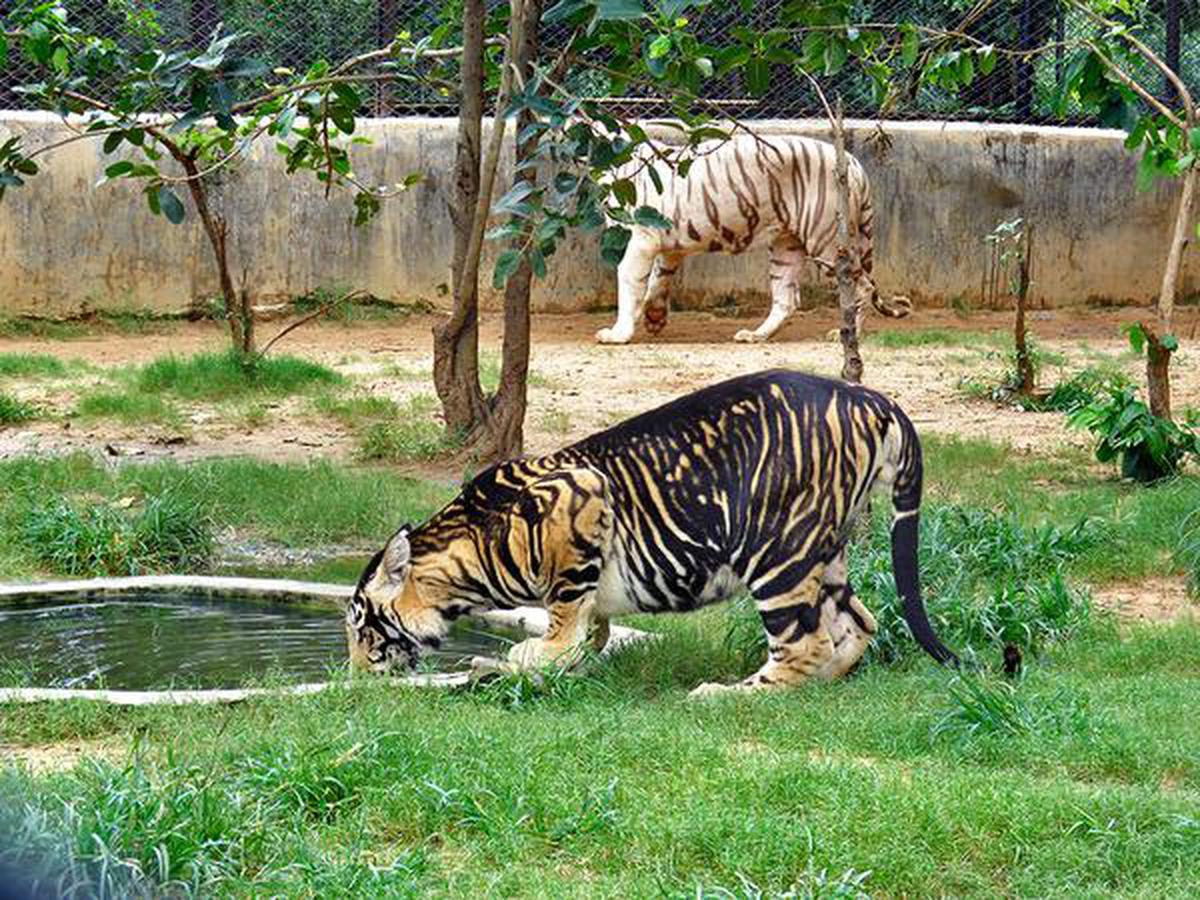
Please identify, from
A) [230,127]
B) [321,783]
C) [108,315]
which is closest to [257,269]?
[108,315]

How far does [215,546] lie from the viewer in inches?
304

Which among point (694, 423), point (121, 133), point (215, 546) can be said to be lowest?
point (215, 546)

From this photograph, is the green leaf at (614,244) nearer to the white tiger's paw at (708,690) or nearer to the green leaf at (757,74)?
the green leaf at (757,74)

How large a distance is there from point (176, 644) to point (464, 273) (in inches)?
105

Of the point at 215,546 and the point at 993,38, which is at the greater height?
the point at 993,38

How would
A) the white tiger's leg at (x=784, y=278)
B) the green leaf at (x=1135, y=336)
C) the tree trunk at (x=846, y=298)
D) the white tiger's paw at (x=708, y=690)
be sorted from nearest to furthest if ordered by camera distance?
the white tiger's paw at (x=708, y=690), the tree trunk at (x=846, y=298), the green leaf at (x=1135, y=336), the white tiger's leg at (x=784, y=278)

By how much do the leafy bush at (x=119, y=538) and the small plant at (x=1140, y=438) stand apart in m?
3.95

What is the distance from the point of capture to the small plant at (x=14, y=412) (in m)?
10.1

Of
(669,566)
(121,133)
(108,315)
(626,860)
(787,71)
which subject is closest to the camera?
(626,860)

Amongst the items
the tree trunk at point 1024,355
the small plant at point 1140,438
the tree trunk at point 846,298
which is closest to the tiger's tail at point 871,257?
the tree trunk at point 1024,355

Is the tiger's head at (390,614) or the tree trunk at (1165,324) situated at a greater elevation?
the tree trunk at (1165,324)

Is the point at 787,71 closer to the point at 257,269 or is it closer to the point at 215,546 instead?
the point at 257,269

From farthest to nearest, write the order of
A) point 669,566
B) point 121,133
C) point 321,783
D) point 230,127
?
point 121,133 < point 230,127 < point 669,566 < point 321,783

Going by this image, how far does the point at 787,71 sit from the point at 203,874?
1234 cm
